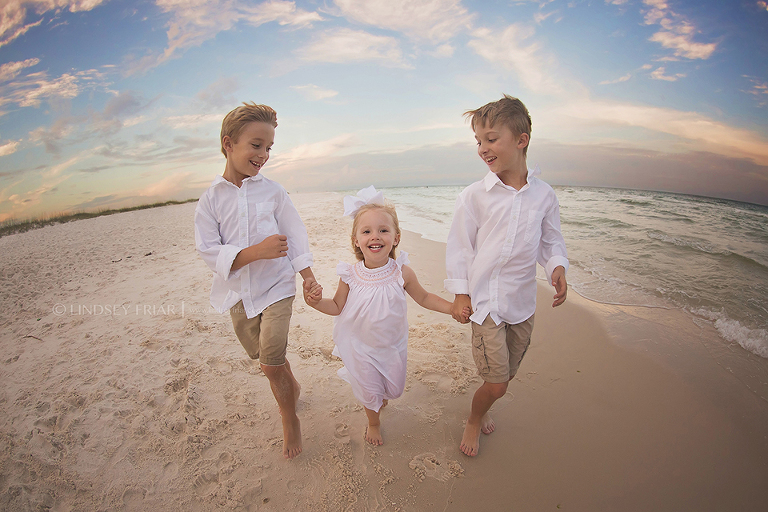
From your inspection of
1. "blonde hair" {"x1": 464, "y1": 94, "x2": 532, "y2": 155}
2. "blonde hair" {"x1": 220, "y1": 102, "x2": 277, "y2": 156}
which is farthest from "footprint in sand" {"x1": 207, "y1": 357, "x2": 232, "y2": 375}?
"blonde hair" {"x1": 464, "y1": 94, "x2": 532, "y2": 155}

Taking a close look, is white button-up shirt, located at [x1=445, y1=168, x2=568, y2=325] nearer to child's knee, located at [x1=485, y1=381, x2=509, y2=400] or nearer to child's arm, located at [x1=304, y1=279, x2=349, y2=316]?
A: child's knee, located at [x1=485, y1=381, x2=509, y2=400]

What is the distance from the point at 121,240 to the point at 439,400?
1013cm

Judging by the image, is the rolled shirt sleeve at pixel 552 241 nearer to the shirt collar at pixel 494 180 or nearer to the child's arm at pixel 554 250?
the child's arm at pixel 554 250

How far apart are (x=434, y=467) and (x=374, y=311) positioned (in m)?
1.05

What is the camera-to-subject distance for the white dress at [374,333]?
2.18 metres

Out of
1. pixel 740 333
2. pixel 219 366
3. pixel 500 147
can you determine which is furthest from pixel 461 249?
pixel 740 333

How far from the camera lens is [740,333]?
3.65m

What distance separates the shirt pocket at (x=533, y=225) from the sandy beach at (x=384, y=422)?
4.63 feet

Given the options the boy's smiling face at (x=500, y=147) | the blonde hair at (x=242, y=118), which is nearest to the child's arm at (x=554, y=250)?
the boy's smiling face at (x=500, y=147)

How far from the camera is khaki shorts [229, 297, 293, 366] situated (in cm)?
213

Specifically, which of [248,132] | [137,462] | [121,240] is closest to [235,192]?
[248,132]

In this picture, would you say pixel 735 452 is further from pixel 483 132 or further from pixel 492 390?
pixel 483 132

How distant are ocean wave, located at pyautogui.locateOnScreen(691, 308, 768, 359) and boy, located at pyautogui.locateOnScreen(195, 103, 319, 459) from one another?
446 cm

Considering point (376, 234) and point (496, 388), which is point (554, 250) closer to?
point (496, 388)
